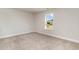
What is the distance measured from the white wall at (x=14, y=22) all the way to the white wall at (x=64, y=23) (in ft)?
0.40

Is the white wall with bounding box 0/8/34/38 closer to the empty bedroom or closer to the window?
the empty bedroom

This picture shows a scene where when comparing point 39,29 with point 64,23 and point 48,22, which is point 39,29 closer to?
point 48,22

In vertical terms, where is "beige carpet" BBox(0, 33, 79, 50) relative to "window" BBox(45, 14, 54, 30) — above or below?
below

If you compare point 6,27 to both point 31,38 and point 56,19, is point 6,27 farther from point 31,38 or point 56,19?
point 56,19

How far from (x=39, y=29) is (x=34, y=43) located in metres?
0.21

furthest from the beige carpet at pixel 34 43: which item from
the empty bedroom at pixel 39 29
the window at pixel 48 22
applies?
the window at pixel 48 22

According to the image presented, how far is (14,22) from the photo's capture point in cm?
126

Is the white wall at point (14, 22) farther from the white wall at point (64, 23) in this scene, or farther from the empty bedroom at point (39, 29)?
the white wall at point (64, 23)

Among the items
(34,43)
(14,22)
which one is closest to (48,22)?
(34,43)

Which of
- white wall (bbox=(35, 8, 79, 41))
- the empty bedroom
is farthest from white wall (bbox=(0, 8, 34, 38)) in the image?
white wall (bbox=(35, 8, 79, 41))

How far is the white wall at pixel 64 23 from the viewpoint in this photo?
121 centimetres

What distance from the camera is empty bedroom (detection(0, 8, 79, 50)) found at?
121 cm
